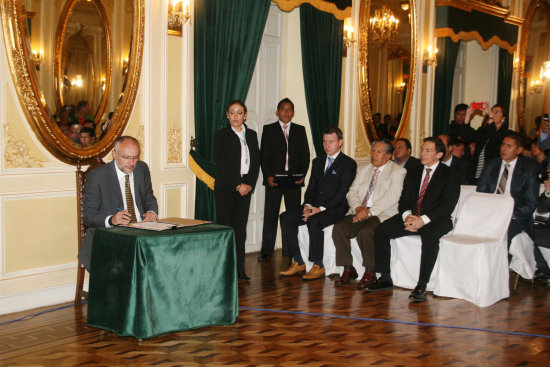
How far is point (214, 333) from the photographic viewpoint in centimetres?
431

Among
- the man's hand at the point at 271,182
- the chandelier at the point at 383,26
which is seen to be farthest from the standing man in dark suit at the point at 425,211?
the chandelier at the point at 383,26

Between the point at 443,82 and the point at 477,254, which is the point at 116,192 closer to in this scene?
the point at 477,254

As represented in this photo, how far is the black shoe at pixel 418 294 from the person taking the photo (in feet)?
17.4

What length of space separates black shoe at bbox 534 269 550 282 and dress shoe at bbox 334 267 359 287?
176cm

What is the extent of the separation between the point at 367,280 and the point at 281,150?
5.79 feet

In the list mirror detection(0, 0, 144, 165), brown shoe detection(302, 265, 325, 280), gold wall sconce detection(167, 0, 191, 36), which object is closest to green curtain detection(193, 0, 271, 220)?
gold wall sconce detection(167, 0, 191, 36)

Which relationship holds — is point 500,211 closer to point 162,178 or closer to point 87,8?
point 162,178

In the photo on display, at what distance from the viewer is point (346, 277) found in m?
5.89

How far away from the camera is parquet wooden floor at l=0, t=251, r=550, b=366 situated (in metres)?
3.85

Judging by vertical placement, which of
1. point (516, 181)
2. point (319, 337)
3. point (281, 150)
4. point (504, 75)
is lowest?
point (319, 337)

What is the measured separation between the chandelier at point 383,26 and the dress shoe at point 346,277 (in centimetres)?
388

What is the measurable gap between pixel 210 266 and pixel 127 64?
2.20 metres

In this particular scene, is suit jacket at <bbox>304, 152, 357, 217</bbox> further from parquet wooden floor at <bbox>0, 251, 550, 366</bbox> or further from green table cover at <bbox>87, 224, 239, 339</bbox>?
green table cover at <bbox>87, 224, 239, 339</bbox>

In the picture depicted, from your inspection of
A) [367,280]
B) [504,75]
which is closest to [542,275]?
[367,280]
